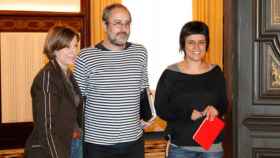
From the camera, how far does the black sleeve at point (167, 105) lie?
2.35 meters

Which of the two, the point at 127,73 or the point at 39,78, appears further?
the point at 127,73

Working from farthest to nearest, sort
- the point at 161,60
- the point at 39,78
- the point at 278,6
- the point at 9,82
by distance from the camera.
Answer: the point at 161,60, the point at 9,82, the point at 39,78, the point at 278,6

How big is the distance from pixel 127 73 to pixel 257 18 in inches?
35.7

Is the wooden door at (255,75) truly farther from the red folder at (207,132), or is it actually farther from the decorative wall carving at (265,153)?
the red folder at (207,132)

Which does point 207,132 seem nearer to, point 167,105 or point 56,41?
point 167,105

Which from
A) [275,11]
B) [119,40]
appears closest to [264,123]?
[275,11]

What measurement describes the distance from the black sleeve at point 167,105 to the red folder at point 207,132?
0.29 ft

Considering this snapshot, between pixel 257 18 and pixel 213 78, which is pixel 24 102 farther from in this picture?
pixel 257 18

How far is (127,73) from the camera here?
92.5 inches

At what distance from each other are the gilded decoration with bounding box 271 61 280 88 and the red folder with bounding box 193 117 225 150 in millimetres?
700

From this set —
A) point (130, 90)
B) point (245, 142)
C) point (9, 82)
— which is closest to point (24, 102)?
point (9, 82)

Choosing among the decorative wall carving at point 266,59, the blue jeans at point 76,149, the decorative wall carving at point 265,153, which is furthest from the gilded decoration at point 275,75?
the blue jeans at point 76,149

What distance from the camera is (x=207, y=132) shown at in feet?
7.49

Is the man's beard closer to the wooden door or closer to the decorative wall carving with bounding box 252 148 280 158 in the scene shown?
the wooden door
